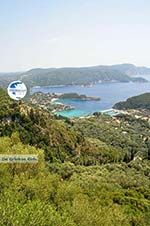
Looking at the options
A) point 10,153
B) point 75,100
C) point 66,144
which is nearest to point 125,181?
point 66,144

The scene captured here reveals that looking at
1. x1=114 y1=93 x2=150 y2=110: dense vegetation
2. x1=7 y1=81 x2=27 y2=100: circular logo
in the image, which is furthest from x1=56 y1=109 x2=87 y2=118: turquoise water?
x1=7 y1=81 x2=27 y2=100: circular logo

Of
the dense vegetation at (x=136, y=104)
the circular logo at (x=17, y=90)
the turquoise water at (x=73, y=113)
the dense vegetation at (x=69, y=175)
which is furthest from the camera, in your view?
the dense vegetation at (x=136, y=104)

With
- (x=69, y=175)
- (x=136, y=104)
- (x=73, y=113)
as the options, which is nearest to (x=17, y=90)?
(x=69, y=175)

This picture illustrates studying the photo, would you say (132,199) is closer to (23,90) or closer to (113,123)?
(23,90)

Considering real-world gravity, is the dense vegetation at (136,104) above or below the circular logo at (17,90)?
Answer: below

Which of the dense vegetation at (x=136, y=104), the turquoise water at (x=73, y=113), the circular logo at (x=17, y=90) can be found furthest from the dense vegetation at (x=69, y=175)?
the dense vegetation at (x=136, y=104)

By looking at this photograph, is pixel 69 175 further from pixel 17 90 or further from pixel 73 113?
pixel 73 113

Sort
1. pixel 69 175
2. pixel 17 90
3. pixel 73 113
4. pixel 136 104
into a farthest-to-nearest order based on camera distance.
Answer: pixel 136 104 < pixel 73 113 < pixel 69 175 < pixel 17 90

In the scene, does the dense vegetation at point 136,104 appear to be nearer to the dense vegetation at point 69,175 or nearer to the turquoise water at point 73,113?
the turquoise water at point 73,113

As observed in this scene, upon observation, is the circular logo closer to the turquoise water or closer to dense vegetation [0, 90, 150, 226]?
dense vegetation [0, 90, 150, 226]
